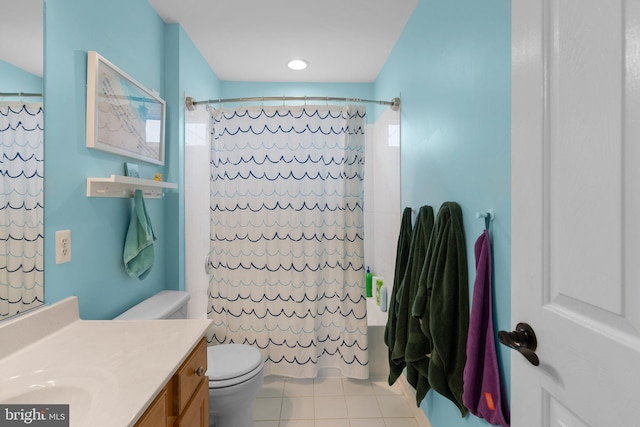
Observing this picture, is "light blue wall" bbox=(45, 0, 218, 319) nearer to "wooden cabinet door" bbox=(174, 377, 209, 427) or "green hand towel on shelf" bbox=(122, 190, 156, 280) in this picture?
"green hand towel on shelf" bbox=(122, 190, 156, 280)

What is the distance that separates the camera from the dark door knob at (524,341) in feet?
2.48

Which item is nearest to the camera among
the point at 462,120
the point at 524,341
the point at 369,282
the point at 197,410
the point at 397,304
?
the point at 524,341

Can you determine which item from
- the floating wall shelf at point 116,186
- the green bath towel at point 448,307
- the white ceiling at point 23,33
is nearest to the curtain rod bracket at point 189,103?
the floating wall shelf at point 116,186

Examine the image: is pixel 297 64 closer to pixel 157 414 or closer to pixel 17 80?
pixel 17 80

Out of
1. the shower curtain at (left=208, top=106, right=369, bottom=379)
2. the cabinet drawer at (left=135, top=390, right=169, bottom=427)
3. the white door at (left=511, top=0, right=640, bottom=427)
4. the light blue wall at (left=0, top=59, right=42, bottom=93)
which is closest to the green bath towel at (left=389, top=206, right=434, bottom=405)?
the shower curtain at (left=208, top=106, right=369, bottom=379)

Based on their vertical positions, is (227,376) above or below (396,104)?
below

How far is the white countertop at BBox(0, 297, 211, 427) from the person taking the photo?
0.76 m

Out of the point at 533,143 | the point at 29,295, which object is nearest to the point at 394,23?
the point at 533,143

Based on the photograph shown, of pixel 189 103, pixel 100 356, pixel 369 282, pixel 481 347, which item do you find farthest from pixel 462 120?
pixel 369 282

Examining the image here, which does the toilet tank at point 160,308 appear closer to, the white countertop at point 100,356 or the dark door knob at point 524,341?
the white countertop at point 100,356

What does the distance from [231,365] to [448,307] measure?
44.2 inches

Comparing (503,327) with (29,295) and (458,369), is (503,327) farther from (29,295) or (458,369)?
(29,295)

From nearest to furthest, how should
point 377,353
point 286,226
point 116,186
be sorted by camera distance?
point 116,186, point 286,226, point 377,353

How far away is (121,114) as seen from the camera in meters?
1.60
